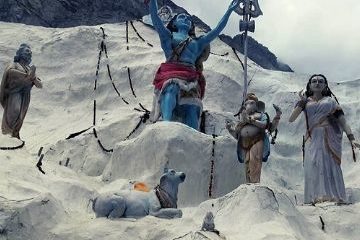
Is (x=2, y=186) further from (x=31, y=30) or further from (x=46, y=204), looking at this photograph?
(x=31, y=30)

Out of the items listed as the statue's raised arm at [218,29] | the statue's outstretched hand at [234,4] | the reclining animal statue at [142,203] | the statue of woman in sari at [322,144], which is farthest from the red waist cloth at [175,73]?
the reclining animal statue at [142,203]

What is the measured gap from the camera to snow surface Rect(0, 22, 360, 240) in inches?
295

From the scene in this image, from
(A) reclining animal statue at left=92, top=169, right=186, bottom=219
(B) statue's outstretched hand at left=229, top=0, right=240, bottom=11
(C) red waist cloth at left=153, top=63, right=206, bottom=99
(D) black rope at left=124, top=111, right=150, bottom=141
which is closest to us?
(A) reclining animal statue at left=92, top=169, right=186, bottom=219

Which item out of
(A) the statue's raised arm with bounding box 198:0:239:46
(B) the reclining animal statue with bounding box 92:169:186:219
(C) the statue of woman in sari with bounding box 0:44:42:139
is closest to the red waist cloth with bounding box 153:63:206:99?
(A) the statue's raised arm with bounding box 198:0:239:46

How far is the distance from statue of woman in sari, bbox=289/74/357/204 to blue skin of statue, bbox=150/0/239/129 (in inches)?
82.2

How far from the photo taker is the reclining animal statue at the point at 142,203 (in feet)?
25.5

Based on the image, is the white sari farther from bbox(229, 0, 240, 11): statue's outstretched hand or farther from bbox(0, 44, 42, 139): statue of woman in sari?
bbox(0, 44, 42, 139): statue of woman in sari

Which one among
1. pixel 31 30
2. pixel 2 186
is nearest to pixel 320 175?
pixel 2 186

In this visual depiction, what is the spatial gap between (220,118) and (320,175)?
4762 mm

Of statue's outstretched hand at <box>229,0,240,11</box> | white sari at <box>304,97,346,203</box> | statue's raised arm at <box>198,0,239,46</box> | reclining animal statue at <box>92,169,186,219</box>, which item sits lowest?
reclining animal statue at <box>92,169,186,219</box>

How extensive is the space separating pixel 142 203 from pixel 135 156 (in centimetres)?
282

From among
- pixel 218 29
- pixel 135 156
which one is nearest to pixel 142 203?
pixel 135 156

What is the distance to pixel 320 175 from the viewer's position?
380 inches

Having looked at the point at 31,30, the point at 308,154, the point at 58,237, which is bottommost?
the point at 58,237
